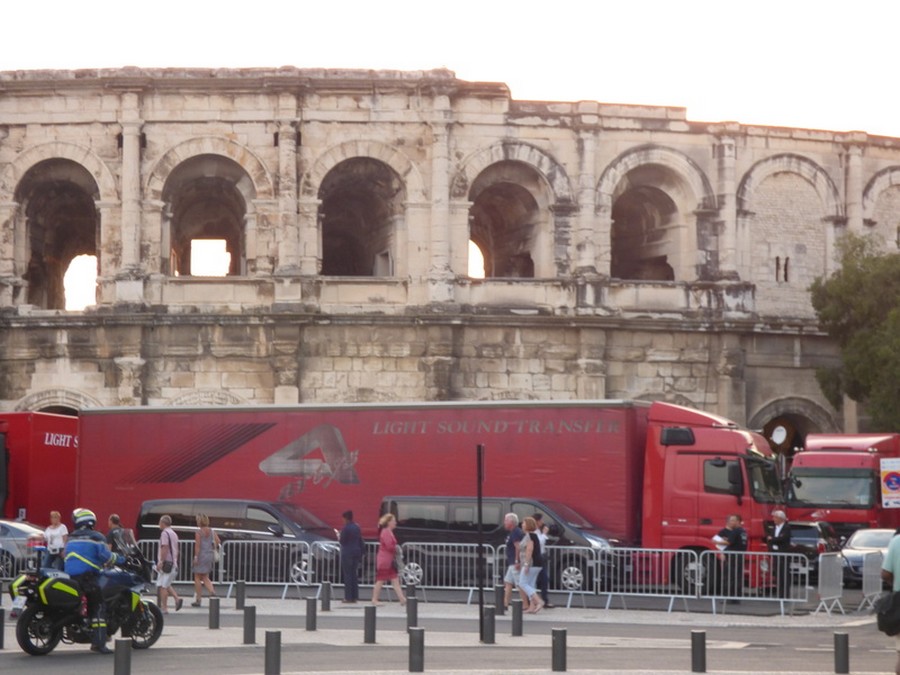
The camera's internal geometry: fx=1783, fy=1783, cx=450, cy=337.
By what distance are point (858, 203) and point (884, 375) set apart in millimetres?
5573

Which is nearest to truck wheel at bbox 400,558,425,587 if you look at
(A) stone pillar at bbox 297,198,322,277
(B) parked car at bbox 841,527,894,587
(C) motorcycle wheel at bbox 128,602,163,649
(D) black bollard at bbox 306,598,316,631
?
(D) black bollard at bbox 306,598,316,631

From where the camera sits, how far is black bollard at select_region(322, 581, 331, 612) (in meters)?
24.9

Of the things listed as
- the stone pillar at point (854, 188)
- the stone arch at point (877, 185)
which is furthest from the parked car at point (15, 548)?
the stone arch at point (877, 185)

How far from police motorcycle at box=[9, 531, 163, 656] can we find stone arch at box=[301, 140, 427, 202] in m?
22.1

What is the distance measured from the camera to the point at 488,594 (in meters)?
28.3

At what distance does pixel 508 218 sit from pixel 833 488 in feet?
39.5

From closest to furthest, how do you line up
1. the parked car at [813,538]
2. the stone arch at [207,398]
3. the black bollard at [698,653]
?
the black bollard at [698,653] < the parked car at [813,538] < the stone arch at [207,398]

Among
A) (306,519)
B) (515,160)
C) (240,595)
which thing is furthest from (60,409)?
(240,595)

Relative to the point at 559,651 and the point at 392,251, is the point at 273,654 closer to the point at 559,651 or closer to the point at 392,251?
the point at 559,651

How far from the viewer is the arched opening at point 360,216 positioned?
138 feet

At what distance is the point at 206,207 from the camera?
45.7 metres

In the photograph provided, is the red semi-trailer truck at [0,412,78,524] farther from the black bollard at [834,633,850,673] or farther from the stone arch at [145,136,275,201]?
the black bollard at [834,633,850,673]

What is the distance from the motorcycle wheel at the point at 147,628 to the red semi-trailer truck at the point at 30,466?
46.3 feet

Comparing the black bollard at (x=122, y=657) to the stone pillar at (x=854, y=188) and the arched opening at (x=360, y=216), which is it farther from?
the stone pillar at (x=854, y=188)
